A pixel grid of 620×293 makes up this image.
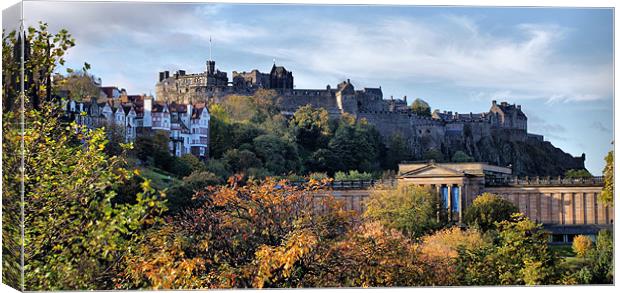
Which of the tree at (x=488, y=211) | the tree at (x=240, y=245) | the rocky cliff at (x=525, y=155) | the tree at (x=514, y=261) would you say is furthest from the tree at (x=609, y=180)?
the tree at (x=240, y=245)

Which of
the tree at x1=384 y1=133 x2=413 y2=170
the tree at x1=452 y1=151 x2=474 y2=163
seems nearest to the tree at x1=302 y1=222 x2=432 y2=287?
the tree at x1=384 y1=133 x2=413 y2=170

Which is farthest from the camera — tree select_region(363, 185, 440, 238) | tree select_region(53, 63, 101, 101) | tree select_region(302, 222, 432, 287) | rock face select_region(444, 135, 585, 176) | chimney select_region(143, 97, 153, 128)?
tree select_region(363, 185, 440, 238)

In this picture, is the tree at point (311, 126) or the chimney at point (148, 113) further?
the tree at point (311, 126)

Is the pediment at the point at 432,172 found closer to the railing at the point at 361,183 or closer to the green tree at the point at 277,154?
the railing at the point at 361,183

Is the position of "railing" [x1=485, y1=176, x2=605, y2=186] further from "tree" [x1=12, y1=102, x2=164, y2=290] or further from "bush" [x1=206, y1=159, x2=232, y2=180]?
→ "tree" [x1=12, y1=102, x2=164, y2=290]

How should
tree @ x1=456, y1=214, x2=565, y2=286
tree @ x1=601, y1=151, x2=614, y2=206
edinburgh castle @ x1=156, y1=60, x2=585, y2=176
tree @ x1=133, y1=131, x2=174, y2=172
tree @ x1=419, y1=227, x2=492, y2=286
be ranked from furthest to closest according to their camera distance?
edinburgh castle @ x1=156, y1=60, x2=585, y2=176
tree @ x1=133, y1=131, x2=174, y2=172
tree @ x1=601, y1=151, x2=614, y2=206
tree @ x1=456, y1=214, x2=565, y2=286
tree @ x1=419, y1=227, x2=492, y2=286

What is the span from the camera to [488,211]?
2534cm

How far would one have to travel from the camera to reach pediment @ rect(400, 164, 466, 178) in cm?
2598

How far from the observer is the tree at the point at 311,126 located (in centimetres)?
2481

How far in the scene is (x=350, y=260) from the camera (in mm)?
18328

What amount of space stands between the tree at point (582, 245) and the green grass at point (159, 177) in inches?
291

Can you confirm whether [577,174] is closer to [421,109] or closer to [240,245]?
[421,109]

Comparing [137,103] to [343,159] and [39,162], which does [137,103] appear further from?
[39,162]

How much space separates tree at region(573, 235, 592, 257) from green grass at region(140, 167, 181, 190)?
739cm
